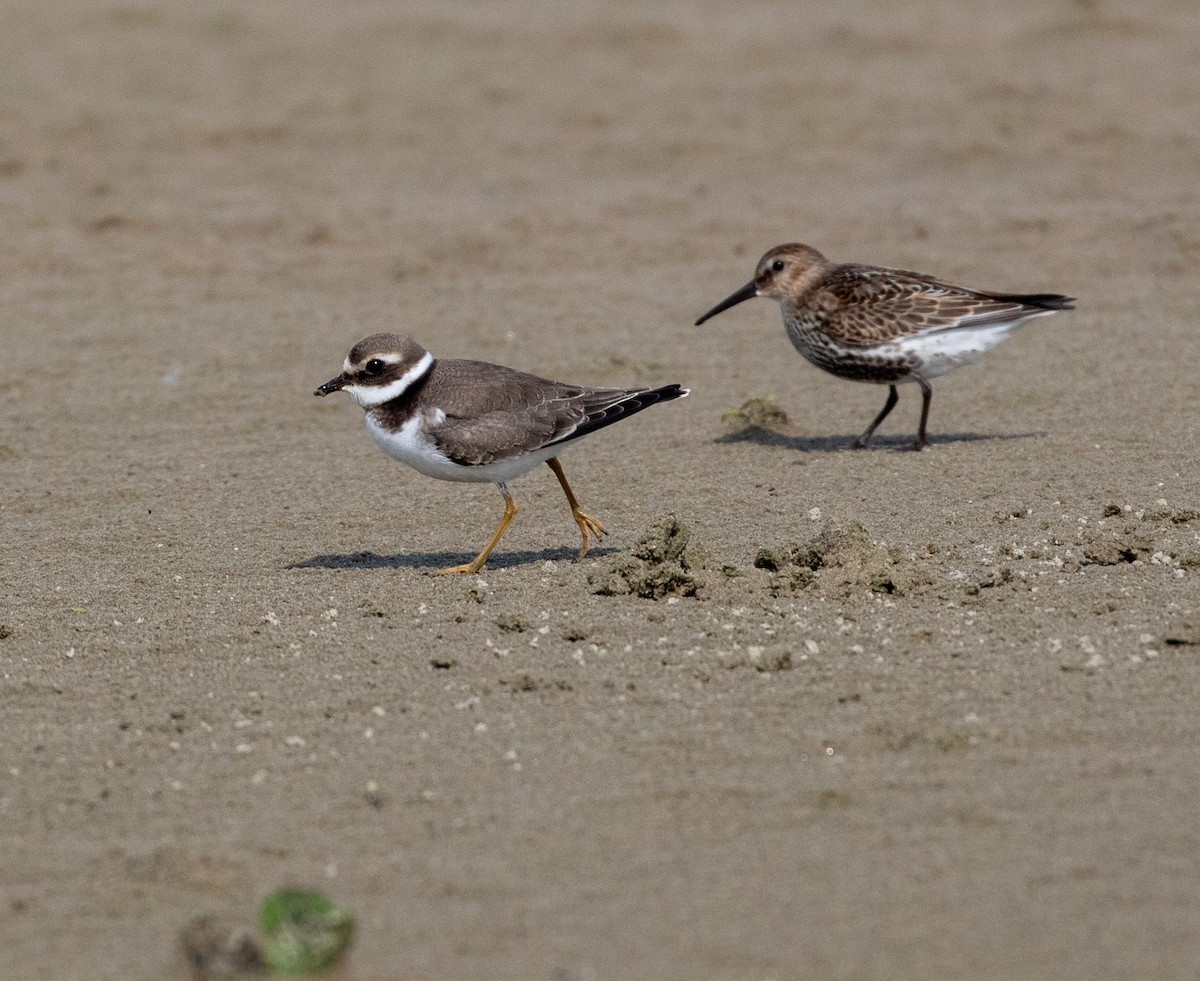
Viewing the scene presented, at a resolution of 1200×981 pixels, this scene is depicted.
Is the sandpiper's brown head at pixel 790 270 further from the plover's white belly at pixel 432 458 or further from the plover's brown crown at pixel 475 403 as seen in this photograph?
the plover's white belly at pixel 432 458

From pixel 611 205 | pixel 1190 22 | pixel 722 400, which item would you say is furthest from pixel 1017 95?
pixel 722 400

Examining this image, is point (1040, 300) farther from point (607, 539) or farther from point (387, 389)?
point (387, 389)

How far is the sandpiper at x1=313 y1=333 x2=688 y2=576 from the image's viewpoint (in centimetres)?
737

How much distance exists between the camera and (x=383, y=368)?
7527 millimetres

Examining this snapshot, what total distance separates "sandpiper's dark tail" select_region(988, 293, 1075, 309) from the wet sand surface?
61cm

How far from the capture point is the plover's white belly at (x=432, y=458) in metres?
7.37

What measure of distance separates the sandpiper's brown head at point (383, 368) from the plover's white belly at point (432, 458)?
0.42 ft

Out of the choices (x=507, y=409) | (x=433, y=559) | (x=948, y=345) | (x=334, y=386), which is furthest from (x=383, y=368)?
(x=948, y=345)

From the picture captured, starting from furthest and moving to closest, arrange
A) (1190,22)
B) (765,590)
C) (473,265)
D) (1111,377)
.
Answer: (1190,22)
(473,265)
(1111,377)
(765,590)

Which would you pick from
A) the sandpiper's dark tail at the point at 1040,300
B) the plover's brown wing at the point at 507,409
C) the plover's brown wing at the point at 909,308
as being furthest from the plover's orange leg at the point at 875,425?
the plover's brown wing at the point at 507,409

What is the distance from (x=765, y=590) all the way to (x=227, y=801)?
2447 mm

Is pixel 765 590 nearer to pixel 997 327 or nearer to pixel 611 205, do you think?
pixel 997 327

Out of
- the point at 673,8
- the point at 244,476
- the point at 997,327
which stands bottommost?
the point at 244,476

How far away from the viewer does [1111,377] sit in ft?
32.4
